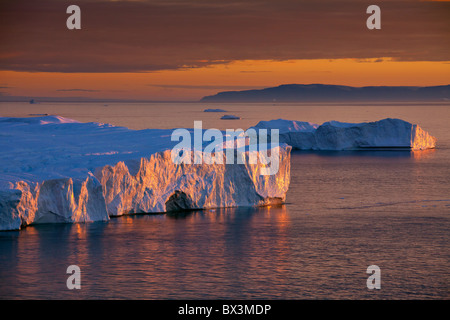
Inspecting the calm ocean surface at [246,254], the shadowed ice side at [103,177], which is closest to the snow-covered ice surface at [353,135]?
the calm ocean surface at [246,254]

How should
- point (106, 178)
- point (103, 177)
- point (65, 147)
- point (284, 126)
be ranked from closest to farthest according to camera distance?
point (103, 177), point (106, 178), point (65, 147), point (284, 126)

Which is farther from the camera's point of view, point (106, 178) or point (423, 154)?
point (423, 154)

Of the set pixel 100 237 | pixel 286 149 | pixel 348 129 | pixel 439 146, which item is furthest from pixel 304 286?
pixel 439 146

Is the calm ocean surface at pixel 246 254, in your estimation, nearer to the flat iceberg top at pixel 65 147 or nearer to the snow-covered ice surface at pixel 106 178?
the snow-covered ice surface at pixel 106 178

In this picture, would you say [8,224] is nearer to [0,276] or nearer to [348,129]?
[0,276]

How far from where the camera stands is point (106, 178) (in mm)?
26672

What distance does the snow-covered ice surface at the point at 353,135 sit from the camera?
66812 millimetres

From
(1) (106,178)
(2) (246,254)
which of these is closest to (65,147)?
(1) (106,178)

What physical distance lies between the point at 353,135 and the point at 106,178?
44.2 meters

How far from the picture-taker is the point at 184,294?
18.5m

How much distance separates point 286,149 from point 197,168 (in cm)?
526

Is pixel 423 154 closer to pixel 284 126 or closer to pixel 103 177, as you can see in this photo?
pixel 284 126

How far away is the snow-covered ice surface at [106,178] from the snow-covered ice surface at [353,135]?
118ft
